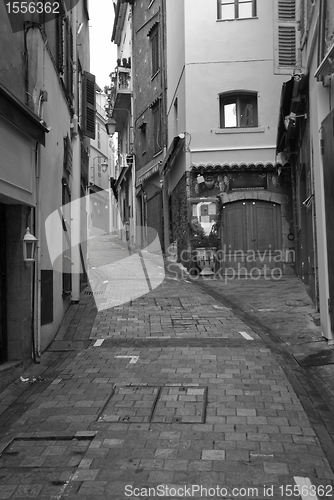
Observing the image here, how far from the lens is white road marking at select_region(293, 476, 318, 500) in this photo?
3.30 meters

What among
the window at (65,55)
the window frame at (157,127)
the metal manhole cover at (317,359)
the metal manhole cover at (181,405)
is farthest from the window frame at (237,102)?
the metal manhole cover at (181,405)

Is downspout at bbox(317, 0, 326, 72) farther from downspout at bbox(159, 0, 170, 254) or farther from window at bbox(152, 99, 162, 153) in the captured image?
window at bbox(152, 99, 162, 153)

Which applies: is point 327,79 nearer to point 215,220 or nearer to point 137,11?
point 215,220

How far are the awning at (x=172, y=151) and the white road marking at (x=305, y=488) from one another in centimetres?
1348

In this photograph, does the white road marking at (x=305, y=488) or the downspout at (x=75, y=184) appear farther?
the downspout at (x=75, y=184)

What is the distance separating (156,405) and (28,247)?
2.64 metres

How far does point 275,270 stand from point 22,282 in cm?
1089

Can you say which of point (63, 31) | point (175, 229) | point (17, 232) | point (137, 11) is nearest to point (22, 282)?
point (17, 232)

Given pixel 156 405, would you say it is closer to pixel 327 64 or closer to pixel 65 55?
pixel 327 64

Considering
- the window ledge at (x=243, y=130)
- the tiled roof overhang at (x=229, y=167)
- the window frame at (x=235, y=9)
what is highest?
the window frame at (x=235, y=9)

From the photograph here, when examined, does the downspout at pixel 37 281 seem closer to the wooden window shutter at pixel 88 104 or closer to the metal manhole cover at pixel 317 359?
the metal manhole cover at pixel 317 359

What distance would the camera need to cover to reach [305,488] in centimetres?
340

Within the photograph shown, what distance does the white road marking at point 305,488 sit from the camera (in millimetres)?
3299

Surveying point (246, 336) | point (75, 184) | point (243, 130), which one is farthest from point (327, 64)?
point (243, 130)
